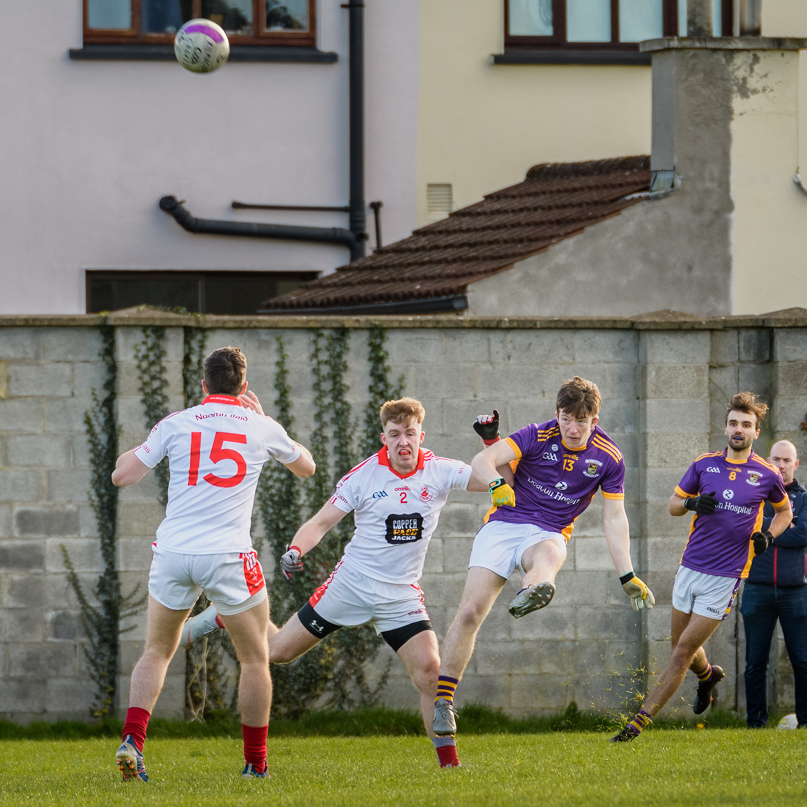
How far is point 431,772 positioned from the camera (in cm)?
705

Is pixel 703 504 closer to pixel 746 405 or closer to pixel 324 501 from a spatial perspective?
pixel 746 405

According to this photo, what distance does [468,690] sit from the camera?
9992mm

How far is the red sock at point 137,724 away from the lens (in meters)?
6.78

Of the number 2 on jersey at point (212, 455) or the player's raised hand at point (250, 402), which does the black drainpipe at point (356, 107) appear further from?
the number 2 on jersey at point (212, 455)

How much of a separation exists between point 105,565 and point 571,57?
8274 mm

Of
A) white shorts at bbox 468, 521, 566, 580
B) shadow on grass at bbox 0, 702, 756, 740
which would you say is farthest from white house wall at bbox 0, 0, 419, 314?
white shorts at bbox 468, 521, 566, 580

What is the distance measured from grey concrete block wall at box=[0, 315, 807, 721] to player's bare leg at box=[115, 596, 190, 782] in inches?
112

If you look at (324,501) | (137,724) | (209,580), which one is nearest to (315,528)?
(209,580)

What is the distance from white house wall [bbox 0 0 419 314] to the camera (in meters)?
14.1

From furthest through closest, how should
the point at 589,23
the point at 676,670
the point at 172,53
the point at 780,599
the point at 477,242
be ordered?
the point at 589,23 < the point at 172,53 < the point at 477,242 < the point at 780,599 < the point at 676,670

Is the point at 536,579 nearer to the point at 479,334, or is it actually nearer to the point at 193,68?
the point at 479,334

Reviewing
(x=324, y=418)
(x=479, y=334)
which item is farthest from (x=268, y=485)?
(x=479, y=334)

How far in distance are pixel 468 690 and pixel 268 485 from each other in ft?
7.03

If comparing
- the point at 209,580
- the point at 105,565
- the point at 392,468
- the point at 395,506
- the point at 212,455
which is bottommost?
the point at 105,565
